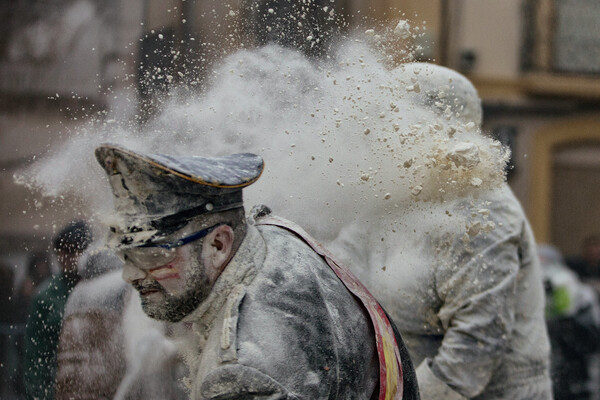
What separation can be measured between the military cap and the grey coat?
194mm

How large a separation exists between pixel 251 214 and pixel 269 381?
2.44 feet

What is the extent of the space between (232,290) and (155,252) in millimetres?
211

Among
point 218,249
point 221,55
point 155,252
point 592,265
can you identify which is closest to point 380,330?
point 218,249

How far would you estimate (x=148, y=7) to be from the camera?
4527mm

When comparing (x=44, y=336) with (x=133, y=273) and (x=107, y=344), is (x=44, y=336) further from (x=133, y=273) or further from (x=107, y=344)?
(x=133, y=273)

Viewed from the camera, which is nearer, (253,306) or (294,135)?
(253,306)

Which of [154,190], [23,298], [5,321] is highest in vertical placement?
[154,190]

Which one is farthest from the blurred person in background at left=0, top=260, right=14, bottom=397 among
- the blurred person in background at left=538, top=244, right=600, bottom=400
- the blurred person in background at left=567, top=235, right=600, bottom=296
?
the blurred person in background at left=567, top=235, right=600, bottom=296

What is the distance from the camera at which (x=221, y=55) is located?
11.0ft

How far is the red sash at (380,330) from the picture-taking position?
2408 millimetres

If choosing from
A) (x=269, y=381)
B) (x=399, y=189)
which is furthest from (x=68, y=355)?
(x=269, y=381)

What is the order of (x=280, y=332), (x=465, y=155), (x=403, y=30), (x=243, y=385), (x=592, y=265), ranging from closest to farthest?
(x=243, y=385) → (x=280, y=332) → (x=465, y=155) → (x=403, y=30) → (x=592, y=265)

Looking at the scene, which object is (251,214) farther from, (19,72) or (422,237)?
(19,72)

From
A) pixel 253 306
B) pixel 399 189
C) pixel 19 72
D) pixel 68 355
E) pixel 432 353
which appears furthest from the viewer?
pixel 19 72
